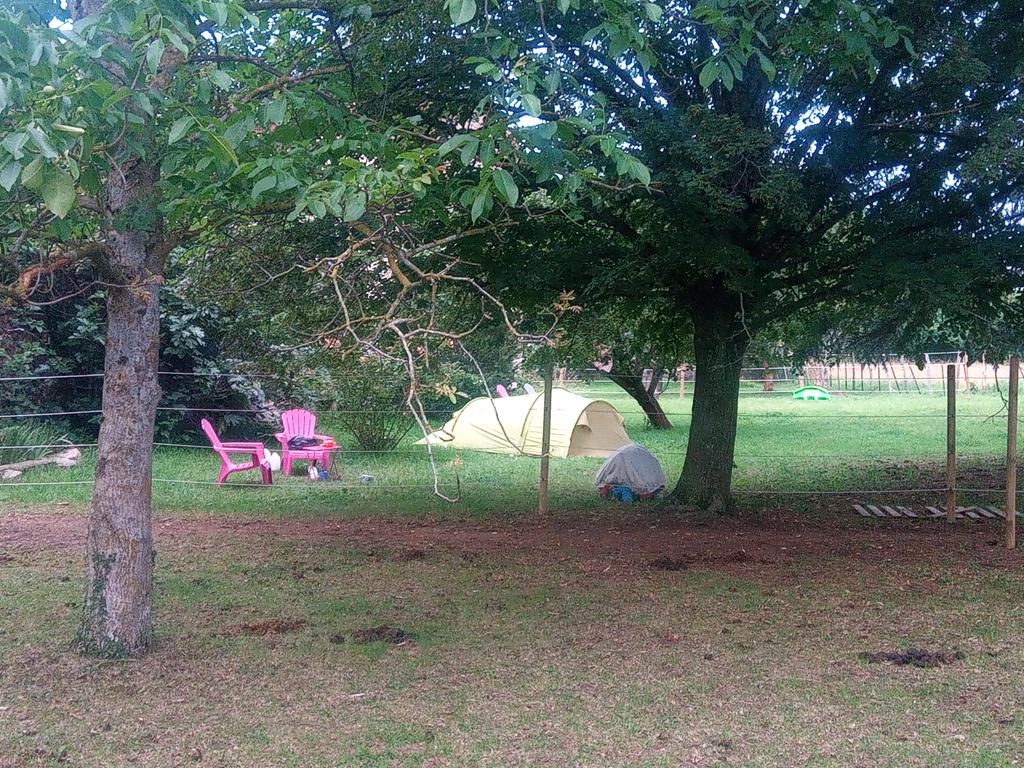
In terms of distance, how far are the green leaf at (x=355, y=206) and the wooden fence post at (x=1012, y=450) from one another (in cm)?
557

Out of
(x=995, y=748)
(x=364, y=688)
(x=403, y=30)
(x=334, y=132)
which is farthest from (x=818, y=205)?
(x=364, y=688)

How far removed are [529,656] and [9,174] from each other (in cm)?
339

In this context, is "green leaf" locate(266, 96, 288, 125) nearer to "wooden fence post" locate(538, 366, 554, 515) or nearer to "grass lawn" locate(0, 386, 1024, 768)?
"grass lawn" locate(0, 386, 1024, 768)

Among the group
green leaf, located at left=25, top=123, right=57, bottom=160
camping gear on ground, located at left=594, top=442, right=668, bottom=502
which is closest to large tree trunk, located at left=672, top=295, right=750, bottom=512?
camping gear on ground, located at left=594, top=442, right=668, bottom=502

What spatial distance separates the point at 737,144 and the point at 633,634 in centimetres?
342

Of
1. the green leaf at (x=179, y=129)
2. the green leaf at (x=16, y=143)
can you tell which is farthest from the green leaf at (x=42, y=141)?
the green leaf at (x=179, y=129)

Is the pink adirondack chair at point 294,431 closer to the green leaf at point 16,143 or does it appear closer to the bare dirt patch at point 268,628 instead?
the bare dirt patch at point 268,628

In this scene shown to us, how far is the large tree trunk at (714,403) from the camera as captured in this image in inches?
358

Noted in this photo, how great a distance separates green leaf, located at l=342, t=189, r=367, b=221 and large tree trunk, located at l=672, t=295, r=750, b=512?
5709 millimetres

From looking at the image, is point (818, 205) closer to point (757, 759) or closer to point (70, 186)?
point (757, 759)

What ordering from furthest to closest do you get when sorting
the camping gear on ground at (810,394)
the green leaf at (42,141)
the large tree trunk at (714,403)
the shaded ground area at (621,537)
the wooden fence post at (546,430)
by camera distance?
the camping gear on ground at (810,394) → the wooden fence post at (546,430) → the large tree trunk at (714,403) → the shaded ground area at (621,537) → the green leaf at (42,141)

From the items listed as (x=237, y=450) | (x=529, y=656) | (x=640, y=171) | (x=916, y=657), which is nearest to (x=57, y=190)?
(x=640, y=171)

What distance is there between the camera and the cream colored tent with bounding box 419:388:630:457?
14.6m

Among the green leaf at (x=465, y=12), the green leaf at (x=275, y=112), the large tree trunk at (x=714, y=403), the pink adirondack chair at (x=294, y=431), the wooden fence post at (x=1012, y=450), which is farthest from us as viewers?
the pink adirondack chair at (x=294, y=431)
